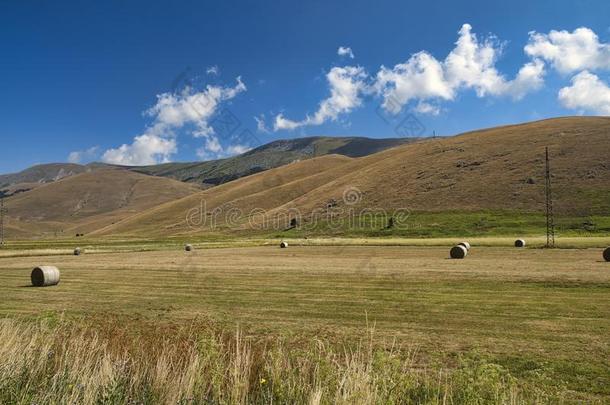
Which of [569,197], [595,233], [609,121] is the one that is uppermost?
[609,121]

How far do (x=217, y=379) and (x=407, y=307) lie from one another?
12911 mm

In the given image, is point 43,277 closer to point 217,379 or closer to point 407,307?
point 407,307

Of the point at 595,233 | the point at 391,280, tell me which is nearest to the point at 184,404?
the point at 391,280

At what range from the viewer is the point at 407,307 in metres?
20.6

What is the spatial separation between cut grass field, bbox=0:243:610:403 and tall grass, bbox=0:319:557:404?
83cm

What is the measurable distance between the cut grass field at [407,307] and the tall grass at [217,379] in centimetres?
83

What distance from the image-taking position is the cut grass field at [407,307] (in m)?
13.0

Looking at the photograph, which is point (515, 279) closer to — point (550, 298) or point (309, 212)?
point (550, 298)

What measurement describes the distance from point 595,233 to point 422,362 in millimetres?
83402

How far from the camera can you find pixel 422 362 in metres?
12.6

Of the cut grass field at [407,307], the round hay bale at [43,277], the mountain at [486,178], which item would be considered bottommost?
the cut grass field at [407,307]

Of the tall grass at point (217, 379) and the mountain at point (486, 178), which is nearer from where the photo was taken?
the tall grass at point (217, 379)

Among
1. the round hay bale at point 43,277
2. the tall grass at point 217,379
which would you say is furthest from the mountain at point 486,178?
the tall grass at point 217,379

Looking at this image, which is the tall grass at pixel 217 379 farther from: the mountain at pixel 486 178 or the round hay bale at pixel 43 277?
the mountain at pixel 486 178
